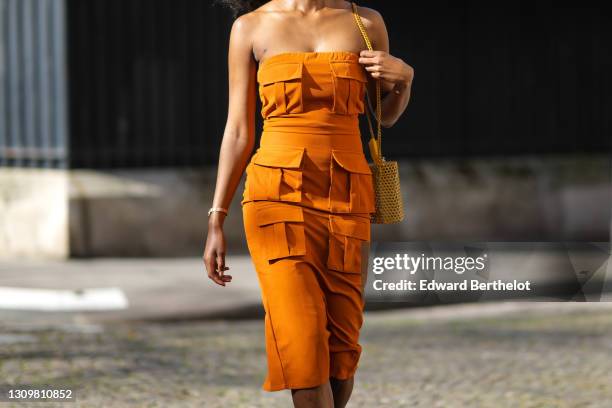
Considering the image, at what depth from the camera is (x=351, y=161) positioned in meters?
4.20

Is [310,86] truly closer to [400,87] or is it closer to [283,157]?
[283,157]

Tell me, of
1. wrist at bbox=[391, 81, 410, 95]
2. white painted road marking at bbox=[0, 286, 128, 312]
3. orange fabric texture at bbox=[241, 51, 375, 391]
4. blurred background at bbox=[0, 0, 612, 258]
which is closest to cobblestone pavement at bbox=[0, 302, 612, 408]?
white painted road marking at bbox=[0, 286, 128, 312]

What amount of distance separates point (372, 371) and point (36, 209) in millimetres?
6480

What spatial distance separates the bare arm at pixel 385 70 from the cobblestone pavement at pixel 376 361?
2.69 m

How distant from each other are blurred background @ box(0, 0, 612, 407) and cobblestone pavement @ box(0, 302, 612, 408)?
29 millimetres

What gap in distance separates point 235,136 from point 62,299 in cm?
666

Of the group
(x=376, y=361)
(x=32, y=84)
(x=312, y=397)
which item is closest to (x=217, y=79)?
(x=32, y=84)

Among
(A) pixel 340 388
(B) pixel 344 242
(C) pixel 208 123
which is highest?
(B) pixel 344 242

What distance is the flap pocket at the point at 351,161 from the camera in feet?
13.6

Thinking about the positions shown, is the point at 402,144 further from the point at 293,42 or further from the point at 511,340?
the point at 293,42

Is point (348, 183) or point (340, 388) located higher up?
point (348, 183)

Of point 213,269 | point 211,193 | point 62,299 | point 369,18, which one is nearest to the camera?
point 213,269

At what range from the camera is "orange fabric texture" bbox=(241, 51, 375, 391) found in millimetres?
4121

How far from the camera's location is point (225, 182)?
13.9 feet
